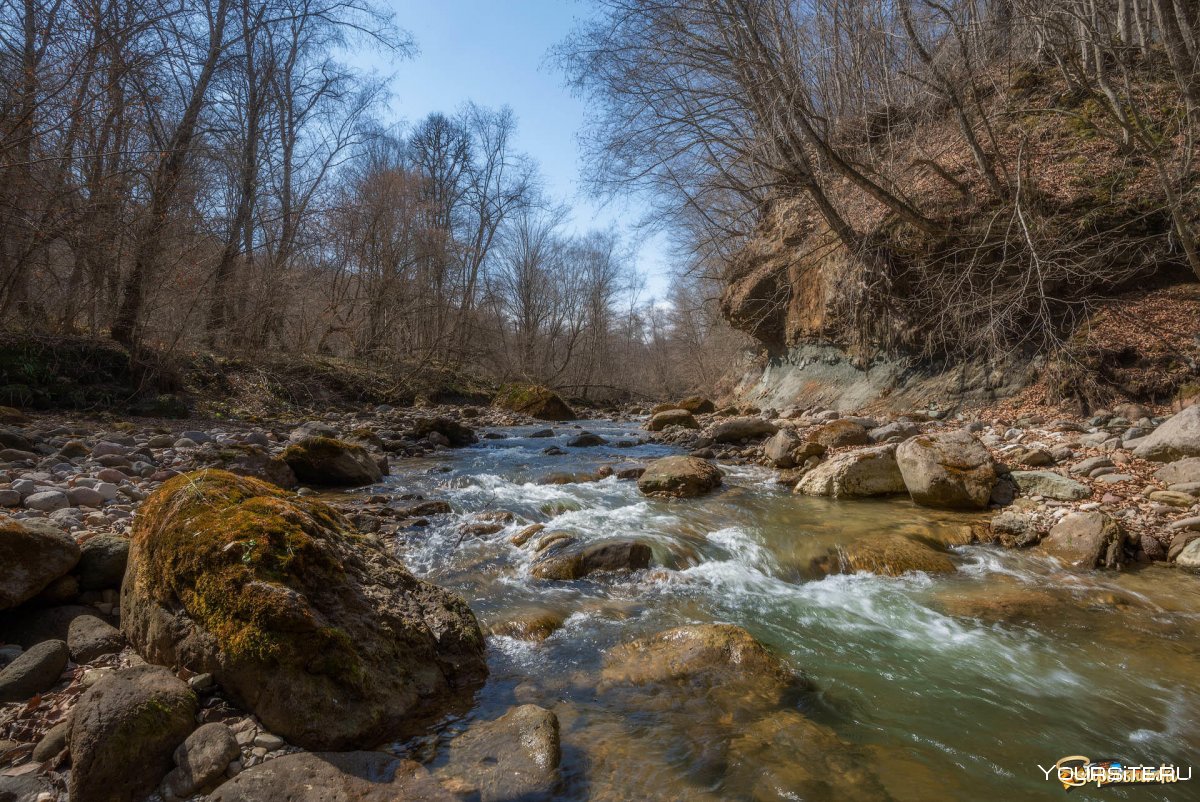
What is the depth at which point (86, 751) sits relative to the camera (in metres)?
1.91

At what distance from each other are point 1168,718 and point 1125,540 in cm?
241

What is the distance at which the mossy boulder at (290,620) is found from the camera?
90.7 inches

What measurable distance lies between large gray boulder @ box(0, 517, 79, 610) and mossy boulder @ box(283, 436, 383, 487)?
407 cm

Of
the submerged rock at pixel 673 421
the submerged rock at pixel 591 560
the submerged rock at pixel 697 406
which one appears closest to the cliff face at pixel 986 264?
the submerged rock at pixel 673 421

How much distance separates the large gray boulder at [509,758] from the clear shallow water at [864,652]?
10 cm

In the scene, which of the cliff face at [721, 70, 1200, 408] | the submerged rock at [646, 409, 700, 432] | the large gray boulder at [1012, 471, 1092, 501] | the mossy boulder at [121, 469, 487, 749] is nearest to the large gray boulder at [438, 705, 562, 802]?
the mossy boulder at [121, 469, 487, 749]

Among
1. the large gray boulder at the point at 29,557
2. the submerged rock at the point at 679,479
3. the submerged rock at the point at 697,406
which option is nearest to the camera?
the large gray boulder at the point at 29,557

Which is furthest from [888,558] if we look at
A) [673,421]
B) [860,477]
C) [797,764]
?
[673,421]

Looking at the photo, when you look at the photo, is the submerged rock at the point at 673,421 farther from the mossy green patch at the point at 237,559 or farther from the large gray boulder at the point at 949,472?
the mossy green patch at the point at 237,559

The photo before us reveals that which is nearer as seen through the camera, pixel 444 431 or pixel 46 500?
pixel 46 500

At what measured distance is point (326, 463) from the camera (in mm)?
7090

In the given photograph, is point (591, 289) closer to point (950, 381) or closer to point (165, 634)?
point (950, 381)

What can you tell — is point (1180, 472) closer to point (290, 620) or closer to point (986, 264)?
point (986, 264)

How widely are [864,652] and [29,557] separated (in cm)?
473
